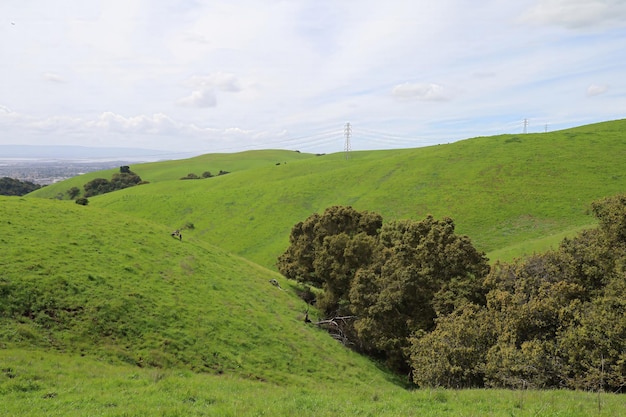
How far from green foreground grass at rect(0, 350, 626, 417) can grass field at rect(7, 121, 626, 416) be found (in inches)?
2.7

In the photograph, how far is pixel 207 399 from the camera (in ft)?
43.5

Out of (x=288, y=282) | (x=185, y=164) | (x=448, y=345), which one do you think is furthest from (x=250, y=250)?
(x=185, y=164)

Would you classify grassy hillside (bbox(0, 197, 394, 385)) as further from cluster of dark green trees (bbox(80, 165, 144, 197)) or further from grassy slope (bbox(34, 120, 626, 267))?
cluster of dark green trees (bbox(80, 165, 144, 197))

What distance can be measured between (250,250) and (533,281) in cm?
4721

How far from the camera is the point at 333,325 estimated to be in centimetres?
3369

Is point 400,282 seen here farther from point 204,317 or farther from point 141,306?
point 141,306

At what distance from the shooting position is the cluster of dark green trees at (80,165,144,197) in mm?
124625

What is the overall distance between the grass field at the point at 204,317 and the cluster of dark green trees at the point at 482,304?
3.42 metres

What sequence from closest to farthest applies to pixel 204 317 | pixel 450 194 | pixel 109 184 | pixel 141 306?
pixel 141 306, pixel 204 317, pixel 450 194, pixel 109 184

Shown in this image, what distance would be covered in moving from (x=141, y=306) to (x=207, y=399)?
1221 cm

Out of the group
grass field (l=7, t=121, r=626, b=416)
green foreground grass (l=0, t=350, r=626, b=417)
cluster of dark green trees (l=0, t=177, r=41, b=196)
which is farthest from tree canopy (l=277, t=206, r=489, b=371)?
cluster of dark green trees (l=0, t=177, r=41, b=196)

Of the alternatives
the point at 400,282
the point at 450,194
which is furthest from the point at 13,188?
the point at 400,282

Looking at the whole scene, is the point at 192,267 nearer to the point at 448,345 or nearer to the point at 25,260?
the point at 25,260

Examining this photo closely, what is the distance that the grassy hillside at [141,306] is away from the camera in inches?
770
